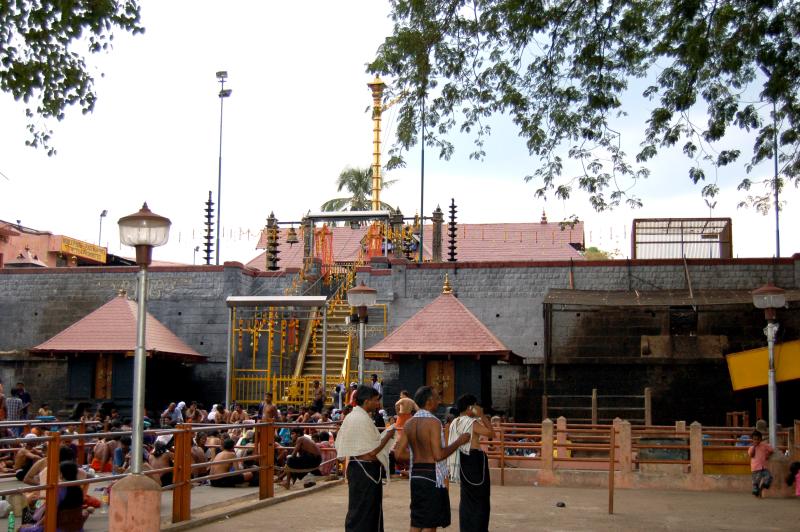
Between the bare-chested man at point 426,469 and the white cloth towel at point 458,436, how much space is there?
0.34 metres

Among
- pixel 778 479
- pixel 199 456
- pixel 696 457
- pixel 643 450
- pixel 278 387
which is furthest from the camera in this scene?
pixel 278 387

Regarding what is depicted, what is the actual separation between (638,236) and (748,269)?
4064 millimetres

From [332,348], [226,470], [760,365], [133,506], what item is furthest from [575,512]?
[332,348]

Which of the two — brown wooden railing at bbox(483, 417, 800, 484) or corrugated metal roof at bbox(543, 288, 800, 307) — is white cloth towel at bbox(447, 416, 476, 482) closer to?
brown wooden railing at bbox(483, 417, 800, 484)

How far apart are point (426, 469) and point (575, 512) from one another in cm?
529

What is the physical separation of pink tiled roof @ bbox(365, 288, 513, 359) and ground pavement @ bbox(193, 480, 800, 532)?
7.65 m

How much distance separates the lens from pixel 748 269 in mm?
29656

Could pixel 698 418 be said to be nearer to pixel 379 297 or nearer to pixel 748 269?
pixel 748 269

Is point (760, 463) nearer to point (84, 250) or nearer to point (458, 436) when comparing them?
point (458, 436)

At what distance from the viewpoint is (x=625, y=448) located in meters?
19.4

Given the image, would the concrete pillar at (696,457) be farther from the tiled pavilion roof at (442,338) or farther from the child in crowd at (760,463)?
the tiled pavilion roof at (442,338)

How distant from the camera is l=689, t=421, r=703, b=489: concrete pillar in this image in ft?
62.1

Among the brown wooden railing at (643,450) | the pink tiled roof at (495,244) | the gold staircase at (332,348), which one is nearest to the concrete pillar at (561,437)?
the brown wooden railing at (643,450)

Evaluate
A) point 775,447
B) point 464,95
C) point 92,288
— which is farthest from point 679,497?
point 92,288
